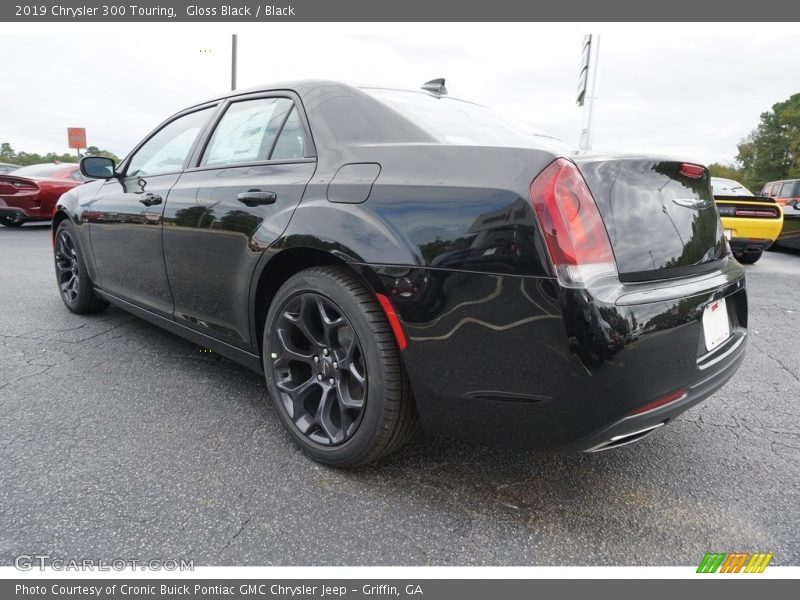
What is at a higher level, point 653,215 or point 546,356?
point 653,215

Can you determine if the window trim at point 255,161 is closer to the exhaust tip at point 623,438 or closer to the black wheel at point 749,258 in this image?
the exhaust tip at point 623,438

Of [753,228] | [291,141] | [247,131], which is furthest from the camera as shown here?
[753,228]

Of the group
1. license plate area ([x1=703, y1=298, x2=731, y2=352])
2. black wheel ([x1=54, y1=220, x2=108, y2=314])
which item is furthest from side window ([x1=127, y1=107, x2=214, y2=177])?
license plate area ([x1=703, y1=298, x2=731, y2=352])

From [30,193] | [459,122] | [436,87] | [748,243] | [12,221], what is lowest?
[12,221]

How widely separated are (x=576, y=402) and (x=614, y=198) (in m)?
0.63

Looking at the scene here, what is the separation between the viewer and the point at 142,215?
2932 millimetres

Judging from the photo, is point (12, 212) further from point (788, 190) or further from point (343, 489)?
point (788, 190)

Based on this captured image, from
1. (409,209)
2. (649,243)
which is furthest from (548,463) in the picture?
(409,209)

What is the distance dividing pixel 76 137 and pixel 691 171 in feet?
80.0

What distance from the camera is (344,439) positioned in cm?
195

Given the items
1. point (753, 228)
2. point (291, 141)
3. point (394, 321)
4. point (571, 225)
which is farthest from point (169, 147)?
point (753, 228)

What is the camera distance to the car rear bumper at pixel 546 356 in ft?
4.80

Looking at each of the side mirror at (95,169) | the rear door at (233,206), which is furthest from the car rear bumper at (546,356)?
the side mirror at (95,169)

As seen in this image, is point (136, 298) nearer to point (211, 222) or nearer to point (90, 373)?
point (90, 373)
